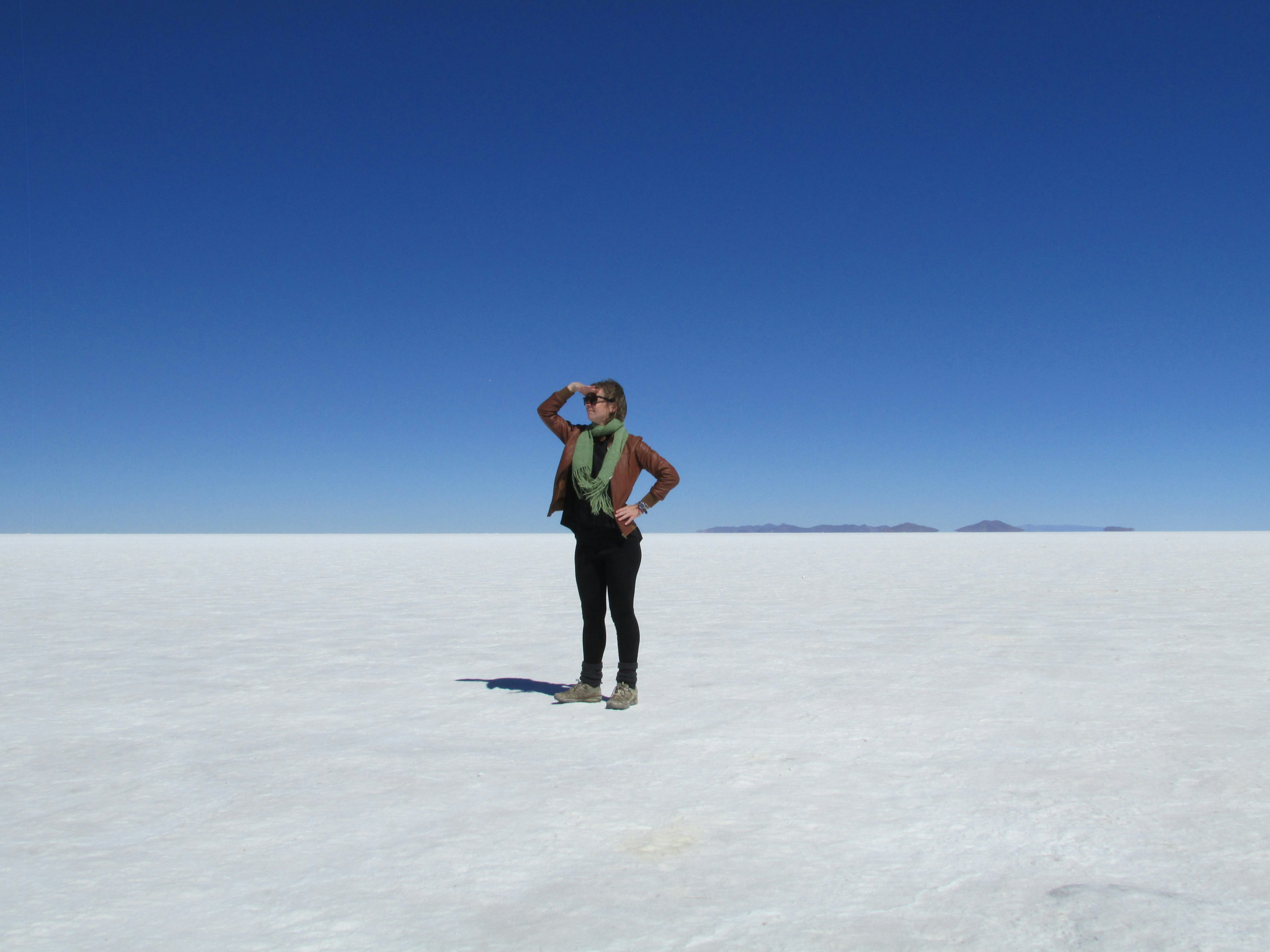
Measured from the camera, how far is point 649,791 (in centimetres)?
304

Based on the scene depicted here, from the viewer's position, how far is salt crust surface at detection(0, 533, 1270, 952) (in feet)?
6.84

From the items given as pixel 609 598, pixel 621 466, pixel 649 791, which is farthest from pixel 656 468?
pixel 649 791

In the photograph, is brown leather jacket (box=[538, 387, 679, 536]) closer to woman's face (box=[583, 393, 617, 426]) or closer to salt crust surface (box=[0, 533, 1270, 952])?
woman's face (box=[583, 393, 617, 426])

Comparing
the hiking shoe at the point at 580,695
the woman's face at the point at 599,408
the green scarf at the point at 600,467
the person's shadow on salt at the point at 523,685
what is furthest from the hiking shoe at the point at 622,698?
the woman's face at the point at 599,408

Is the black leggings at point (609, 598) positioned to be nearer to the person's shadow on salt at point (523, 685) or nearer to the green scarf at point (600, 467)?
the green scarf at point (600, 467)

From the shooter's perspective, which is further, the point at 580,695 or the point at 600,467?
the point at 580,695

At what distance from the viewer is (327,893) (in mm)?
2227

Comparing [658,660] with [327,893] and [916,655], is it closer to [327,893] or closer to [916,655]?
[916,655]

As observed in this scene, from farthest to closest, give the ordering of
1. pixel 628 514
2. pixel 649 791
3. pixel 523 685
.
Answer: pixel 523 685 → pixel 628 514 → pixel 649 791

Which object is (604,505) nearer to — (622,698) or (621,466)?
(621,466)

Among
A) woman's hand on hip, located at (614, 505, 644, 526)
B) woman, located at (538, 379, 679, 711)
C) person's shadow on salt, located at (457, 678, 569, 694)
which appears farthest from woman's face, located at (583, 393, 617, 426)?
person's shadow on salt, located at (457, 678, 569, 694)

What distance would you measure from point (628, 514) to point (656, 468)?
0.35m

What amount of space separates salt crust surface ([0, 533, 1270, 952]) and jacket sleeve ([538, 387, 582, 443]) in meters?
1.39

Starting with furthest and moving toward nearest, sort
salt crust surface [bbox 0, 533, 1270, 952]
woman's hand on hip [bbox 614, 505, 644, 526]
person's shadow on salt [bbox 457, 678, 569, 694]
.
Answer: person's shadow on salt [bbox 457, 678, 569, 694]
woman's hand on hip [bbox 614, 505, 644, 526]
salt crust surface [bbox 0, 533, 1270, 952]
